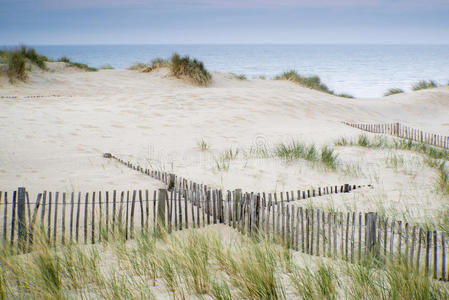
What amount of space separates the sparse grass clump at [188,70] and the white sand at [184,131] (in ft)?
2.25

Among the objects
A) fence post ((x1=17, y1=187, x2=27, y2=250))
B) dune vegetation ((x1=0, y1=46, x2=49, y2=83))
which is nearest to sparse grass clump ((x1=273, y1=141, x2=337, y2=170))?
fence post ((x1=17, y1=187, x2=27, y2=250))

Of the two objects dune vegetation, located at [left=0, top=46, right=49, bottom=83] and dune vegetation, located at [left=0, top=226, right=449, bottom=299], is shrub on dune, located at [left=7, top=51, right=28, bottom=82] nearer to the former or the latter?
dune vegetation, located at [left=0, top=46, right=49, bottom=83]

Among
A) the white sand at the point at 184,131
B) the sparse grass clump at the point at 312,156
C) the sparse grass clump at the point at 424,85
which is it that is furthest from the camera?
the sparse grass clump at the point at 424,85

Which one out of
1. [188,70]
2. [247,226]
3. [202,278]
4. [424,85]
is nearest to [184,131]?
[247,226]

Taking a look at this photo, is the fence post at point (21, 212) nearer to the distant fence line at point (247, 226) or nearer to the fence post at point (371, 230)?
the distant fence line at point (247, 226)

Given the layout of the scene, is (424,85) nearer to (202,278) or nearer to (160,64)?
(160,64)

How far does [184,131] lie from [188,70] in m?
9.76

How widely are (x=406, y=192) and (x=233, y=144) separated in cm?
501

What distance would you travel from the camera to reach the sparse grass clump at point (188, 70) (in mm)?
20178

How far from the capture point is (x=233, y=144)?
10305 mm

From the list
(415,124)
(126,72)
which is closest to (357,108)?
(415,124)

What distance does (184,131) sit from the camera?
11414 millimetres

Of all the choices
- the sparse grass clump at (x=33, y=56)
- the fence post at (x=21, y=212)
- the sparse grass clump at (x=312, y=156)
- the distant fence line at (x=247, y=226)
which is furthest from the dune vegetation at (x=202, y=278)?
the sparse grass clump at (x=33, y=56)

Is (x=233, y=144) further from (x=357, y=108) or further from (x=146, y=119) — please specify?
(x=357, y=108)
